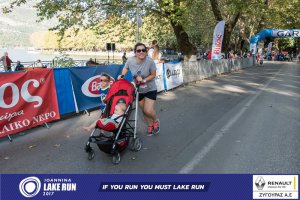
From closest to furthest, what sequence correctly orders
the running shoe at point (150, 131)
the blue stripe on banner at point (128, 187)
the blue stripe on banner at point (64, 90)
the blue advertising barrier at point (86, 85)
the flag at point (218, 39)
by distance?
the blue stripe on banner at point (128, 187), the running shoe at point (150, 131), the blue stripe on banner at point (64, 90), the blue advertising barrier at point (86, 85), the flag at point (218, 39)

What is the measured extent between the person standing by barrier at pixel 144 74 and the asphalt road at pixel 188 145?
2.40ft

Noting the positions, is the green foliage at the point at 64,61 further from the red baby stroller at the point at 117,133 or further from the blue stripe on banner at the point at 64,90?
the red baby stroller at the point at 117,133

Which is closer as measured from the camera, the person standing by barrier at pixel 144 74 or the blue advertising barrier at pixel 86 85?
the person standing by barrier at pixel 144 74

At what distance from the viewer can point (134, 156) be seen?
18.8 feet

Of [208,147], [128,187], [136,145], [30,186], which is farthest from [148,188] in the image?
[208,147]

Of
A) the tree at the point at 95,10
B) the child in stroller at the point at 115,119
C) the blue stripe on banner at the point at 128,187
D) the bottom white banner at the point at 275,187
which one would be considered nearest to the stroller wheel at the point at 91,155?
the child in stroller at the point at 115,119

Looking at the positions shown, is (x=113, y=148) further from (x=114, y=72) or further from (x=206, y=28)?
(x=206, y=28)

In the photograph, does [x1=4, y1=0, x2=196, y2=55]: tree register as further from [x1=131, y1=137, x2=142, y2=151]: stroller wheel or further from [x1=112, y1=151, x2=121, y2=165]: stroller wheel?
[x1=112, y1=151, x2=121, y2=165]: stroller wheel

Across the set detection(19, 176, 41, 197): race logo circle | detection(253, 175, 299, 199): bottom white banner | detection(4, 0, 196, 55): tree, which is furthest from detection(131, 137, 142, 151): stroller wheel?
detection(4, 0, 196, 55): tree

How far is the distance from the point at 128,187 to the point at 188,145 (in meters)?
2.42

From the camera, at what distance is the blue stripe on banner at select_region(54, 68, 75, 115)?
339 inches

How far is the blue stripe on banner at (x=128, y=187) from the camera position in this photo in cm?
392

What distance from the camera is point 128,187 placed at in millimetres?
4094

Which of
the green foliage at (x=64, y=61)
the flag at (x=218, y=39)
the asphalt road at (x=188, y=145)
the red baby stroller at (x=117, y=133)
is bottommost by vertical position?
the asphalt road at (x=188, y=145)
